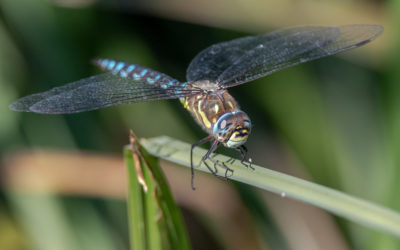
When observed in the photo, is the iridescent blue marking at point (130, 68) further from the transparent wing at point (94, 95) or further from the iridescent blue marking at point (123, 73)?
the transparent wing at point (94, 95)

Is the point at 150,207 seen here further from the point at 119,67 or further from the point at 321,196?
the point at 119,67

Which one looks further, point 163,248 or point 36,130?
point 36,130

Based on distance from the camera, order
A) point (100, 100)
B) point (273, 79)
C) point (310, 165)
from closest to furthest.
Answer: point (100, 100) → point (310, 165) → point (273, 79)

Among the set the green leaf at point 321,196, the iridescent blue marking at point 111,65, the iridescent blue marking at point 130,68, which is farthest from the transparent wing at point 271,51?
the green leaf at point 321,196

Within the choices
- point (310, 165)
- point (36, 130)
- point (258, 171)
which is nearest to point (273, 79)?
point (310, 165)

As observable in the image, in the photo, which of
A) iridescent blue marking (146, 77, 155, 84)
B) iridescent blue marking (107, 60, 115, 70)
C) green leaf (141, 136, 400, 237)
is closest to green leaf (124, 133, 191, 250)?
green leaf (141, 136, 400, 237)

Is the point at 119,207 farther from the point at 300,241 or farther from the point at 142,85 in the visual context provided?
the point at 300,241
